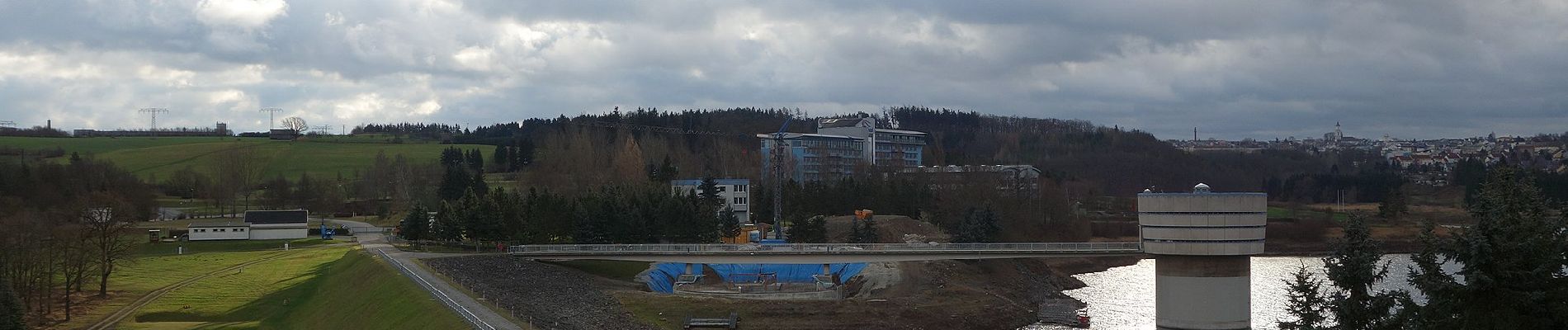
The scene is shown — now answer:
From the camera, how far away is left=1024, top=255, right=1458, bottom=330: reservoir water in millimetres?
67688

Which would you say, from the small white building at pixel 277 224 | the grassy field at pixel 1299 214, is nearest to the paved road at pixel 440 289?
the small white building at pixel 277 224

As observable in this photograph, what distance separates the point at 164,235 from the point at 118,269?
83.8 feet

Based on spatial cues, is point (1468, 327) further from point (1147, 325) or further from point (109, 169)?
point (109, 169)

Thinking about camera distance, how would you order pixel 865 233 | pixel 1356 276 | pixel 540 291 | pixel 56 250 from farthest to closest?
pixel 865 233 → pixel 540 291 → pixel 56 250 → pixel 1356 276

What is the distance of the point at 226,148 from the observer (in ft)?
480

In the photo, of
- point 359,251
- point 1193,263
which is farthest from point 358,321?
point 1193,263

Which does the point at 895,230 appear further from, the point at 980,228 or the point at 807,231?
the point at 807,231

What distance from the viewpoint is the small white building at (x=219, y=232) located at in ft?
318

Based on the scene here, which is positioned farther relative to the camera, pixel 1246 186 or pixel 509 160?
pixel 1246 186

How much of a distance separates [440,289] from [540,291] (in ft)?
28.1

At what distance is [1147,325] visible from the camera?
65.4 m

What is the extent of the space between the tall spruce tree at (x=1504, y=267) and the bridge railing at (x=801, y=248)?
Result: 126 ft

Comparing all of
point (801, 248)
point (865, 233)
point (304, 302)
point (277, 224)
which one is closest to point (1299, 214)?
point (865, 233)

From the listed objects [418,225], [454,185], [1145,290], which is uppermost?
[454,185]
